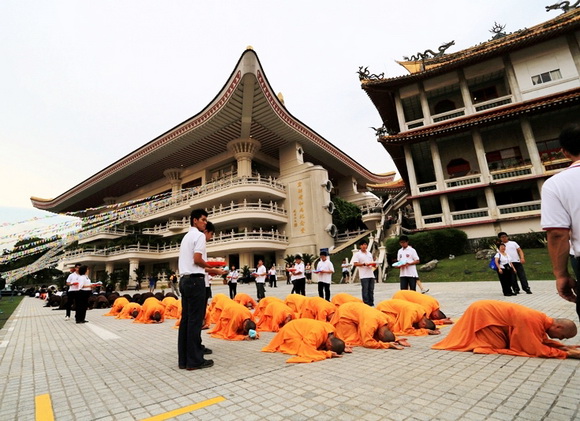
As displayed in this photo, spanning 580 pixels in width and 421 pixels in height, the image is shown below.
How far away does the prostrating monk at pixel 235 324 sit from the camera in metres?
5.44

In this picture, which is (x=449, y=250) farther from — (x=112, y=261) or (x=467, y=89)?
(x=112, y=261)

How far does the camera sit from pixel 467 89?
19.7 meters

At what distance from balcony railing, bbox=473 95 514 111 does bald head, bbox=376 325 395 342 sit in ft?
65.2

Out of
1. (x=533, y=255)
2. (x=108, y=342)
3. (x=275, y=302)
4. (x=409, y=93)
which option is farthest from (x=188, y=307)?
(x=409, y=93)

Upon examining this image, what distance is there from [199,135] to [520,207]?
2411 cm

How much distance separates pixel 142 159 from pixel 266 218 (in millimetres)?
15447

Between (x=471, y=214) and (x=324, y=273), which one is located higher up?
(x=471, y=214)

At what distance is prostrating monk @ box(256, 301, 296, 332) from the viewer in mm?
5938

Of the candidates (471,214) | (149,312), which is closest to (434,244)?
(471,214)

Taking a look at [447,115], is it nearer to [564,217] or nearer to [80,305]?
[564,217]

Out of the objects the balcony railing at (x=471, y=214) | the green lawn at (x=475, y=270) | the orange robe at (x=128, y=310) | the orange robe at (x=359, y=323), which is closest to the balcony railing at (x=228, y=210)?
the green lawn at (x=475, y=270)

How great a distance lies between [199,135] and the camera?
26703 millimetres

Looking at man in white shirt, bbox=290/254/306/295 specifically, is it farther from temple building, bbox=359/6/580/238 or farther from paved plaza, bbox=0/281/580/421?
temple building, bbox=359/6/580/238

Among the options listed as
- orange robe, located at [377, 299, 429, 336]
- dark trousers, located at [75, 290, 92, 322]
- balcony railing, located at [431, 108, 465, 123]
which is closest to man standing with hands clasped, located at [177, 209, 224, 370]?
orange robe, located at [377, 299, 429, 336]
